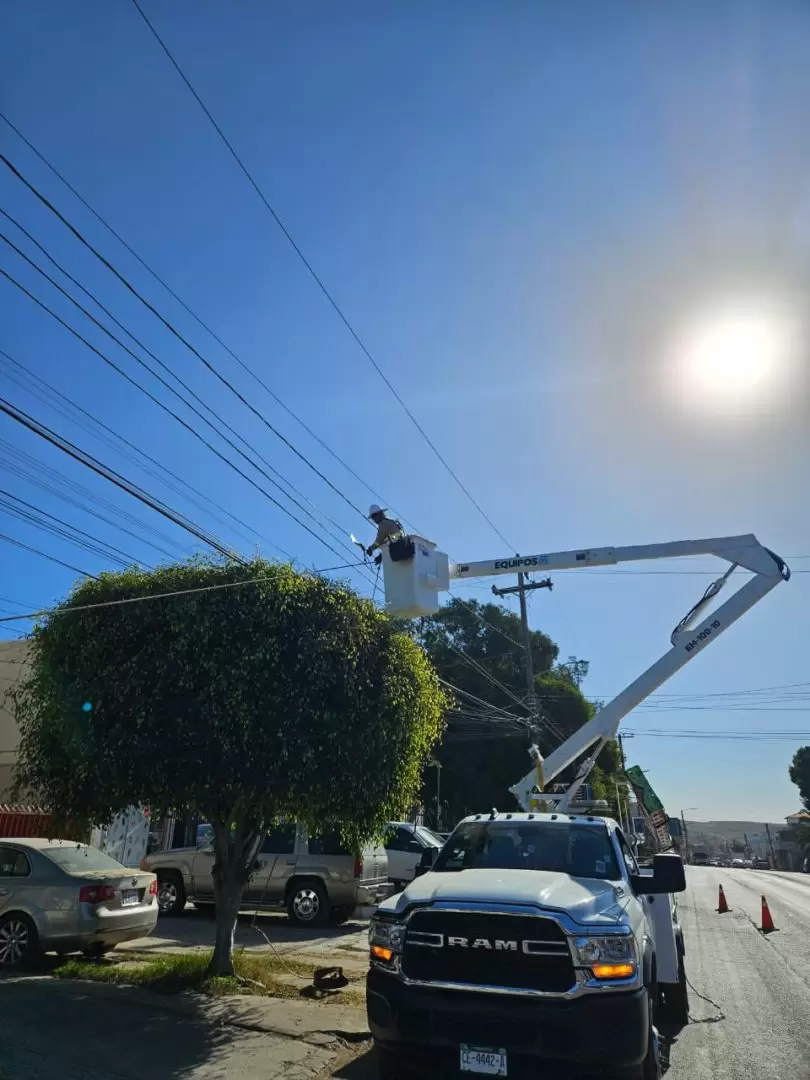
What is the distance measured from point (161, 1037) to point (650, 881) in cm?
421

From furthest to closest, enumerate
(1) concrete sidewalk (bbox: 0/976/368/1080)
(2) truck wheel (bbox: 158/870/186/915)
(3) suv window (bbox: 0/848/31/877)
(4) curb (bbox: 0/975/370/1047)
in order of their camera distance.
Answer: (2) truck wheel (bbox: 158/870/186/915), (3) suv window (bbox: 0/848/31/877), (4) curb (bbox: 0/975/370/1047), (1) concrete sidewalk (bbox: 0/976/368/1080)

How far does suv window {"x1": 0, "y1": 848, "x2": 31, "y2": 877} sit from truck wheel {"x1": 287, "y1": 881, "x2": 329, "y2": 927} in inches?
214

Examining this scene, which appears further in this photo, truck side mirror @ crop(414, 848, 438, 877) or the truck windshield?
truck side mirror @ crop(414, 848, 438, 877)

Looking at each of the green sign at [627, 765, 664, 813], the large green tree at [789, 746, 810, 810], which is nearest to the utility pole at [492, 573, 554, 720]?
the green sign at [627, 765, 664, 813]

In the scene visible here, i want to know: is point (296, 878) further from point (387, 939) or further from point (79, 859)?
point (387, 939)

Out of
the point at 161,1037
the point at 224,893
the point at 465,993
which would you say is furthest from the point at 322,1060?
the point at 224,893

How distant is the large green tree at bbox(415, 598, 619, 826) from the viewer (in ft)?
112

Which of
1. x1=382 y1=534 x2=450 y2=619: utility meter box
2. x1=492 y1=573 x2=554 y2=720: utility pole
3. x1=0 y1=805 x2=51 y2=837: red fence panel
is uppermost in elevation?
x1=492 y1=573 x2=554 y2=720: utility pole

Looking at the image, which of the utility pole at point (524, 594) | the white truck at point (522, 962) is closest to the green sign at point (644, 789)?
the utility pole at point (524, 594)

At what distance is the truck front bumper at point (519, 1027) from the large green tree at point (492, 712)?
28204mm

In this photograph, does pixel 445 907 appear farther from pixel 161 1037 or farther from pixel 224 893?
pixel 224 893

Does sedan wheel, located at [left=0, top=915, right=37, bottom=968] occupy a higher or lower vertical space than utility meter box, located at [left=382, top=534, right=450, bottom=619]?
lower

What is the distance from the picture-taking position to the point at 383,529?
33.9 ft

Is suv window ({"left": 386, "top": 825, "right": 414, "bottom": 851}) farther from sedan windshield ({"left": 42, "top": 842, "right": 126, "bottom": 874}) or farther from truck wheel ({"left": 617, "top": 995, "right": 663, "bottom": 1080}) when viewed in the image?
truck wheel ({"left": 617, "top": 995, "right": 663, "bottom": 1080})
